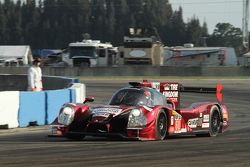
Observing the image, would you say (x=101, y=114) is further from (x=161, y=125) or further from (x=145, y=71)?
(x=145, y=71)

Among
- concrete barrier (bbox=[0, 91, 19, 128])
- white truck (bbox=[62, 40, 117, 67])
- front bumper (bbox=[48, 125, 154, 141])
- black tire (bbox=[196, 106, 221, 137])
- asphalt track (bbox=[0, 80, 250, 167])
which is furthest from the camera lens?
white truck (bbox=[62, 40, 117, 67])

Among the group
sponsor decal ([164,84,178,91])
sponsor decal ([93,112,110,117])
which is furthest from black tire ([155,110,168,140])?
sponsor decal ([164,84,178,91])

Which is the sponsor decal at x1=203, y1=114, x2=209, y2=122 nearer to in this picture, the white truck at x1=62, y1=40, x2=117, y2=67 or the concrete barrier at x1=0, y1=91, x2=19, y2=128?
the concrete barrier at x1=0, y1=91, x2=19, y2=128

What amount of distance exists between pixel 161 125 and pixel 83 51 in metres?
46.9

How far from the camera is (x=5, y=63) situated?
6525cm

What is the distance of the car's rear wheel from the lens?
1319 cm

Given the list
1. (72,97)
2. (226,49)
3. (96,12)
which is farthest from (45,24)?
(72,97)

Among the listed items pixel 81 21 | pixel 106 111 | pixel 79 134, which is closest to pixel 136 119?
pixel 106 111

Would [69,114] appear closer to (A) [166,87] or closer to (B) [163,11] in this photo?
(A) [166,87]

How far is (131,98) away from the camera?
13656 millimetres

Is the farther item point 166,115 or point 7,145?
point 166,115

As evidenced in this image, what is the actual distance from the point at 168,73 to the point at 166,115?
36790 mm

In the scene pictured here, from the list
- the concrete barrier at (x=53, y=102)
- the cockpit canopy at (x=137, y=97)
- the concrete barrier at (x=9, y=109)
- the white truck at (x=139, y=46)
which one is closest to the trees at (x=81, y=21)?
the white truck at (x=139, y=46)

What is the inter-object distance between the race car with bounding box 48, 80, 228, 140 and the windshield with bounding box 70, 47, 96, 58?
149 ft
